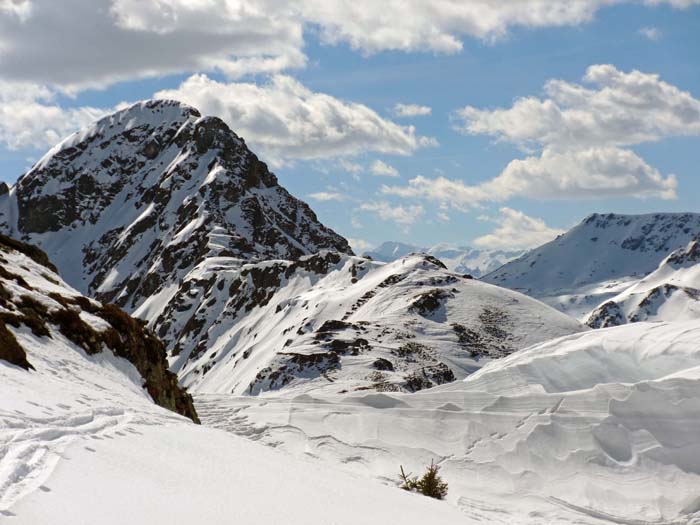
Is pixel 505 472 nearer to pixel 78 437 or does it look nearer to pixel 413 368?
pixel 78 437

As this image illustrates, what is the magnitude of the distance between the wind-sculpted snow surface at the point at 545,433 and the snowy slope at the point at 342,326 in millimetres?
28783

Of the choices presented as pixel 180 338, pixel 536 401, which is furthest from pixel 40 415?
pixel 180 338

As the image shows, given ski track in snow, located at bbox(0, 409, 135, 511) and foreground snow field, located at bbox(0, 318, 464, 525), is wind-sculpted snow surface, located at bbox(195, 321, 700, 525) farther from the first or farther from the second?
ski track in snow, located at bbox(0, 409, 135, 511)

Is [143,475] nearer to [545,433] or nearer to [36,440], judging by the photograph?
[36,440]

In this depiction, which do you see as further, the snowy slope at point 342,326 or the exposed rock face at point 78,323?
the snowy slope at point 342,326

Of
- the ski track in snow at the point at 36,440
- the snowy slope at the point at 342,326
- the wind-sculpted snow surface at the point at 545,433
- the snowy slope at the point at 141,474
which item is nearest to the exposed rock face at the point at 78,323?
the wind-sculpted snow surface at the point at 545,433

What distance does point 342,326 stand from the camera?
88188mm

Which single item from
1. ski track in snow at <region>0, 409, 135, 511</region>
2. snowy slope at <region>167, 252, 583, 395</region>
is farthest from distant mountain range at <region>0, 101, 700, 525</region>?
snowy slope at <region>167, 252, 583, 395</region>

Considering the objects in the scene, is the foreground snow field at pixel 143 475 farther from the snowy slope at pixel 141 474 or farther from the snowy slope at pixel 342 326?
the snowy slope at pixel 342 326

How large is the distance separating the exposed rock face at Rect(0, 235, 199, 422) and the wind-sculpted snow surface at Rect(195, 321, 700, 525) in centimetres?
403

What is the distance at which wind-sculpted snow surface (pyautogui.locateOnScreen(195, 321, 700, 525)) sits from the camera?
24250 millimetres

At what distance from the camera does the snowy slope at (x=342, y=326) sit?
75.3m

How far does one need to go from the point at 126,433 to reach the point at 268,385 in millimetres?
58335

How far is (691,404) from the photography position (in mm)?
26359
